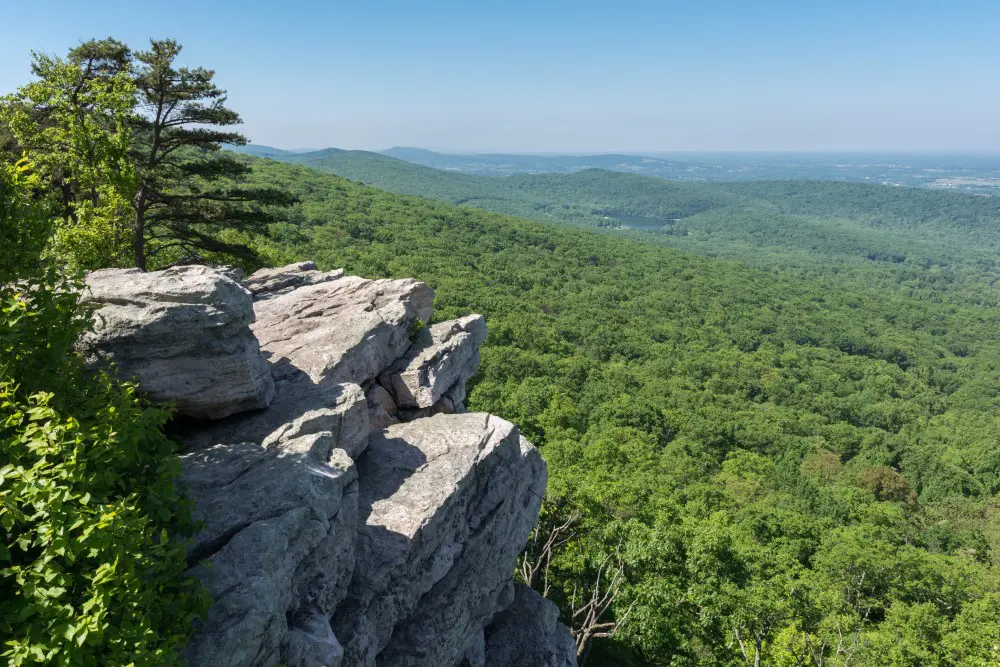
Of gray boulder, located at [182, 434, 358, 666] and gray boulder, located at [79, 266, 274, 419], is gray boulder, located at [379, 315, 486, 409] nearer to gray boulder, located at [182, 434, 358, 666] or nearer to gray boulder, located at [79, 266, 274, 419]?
gray boulder, located at [79, 266, 274, 419]

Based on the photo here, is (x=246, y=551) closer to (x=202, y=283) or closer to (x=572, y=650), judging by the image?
(x=202, y=283)

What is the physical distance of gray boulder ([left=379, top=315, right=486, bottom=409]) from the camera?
56.1 feet

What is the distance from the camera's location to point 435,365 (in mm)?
17906

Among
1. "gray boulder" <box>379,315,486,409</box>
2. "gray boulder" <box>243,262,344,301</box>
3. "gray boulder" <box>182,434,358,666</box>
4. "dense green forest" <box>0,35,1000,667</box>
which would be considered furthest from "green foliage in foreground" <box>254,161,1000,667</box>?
"gray boulder" <box>182,434,358,666</box>

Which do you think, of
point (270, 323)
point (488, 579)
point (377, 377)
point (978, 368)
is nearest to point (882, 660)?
point (488, 579)

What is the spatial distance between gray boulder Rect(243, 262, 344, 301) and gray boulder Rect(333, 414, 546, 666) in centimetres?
950

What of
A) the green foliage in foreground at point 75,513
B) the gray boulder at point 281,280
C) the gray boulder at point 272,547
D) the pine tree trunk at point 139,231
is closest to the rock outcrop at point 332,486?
the gray boulder at point 272,547

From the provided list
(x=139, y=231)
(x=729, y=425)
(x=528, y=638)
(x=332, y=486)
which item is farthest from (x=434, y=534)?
(x=729, y=425)

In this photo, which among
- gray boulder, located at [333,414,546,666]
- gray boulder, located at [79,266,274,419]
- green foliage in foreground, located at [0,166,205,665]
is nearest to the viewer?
green foliage in foreground, located at [0,166,205,665]

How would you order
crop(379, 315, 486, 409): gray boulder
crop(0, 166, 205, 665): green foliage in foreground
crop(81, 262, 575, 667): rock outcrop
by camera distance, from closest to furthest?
crop(0, 166, 205, 665): green foliage in foreground → crop(81, 262, 575, 667): rock outcrop → crop(379, 315, 486, 409): gray boulder

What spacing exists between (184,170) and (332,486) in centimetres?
1773

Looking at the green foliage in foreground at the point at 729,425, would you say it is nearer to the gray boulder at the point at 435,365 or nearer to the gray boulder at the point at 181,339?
→ the gray boulder at the point at 435,365

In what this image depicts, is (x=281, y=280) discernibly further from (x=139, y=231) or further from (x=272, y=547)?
(x=272, y=547)

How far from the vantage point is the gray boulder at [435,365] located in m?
17.1
